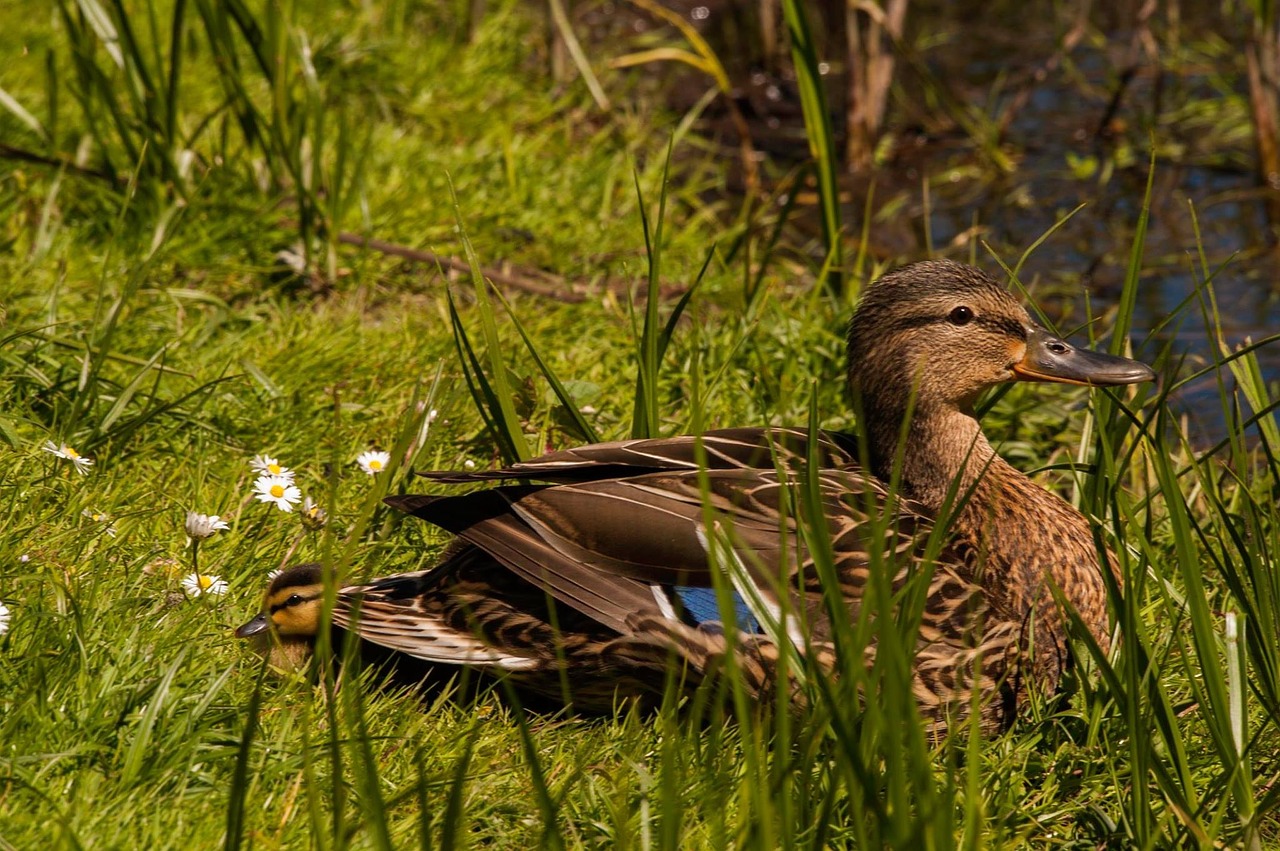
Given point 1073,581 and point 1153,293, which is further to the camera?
point 1153,293

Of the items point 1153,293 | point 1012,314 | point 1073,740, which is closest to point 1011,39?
point 1153,293

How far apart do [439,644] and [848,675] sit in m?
1.27

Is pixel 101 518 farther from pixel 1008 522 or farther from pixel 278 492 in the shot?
pixel 1008 522

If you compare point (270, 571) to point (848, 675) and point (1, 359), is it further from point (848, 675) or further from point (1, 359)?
point (848, 675)

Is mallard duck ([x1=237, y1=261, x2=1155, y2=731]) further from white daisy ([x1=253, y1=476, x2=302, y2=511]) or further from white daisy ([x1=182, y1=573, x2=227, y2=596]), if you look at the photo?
white daisy ([x1=253, y1=476, x2=302, y2=511])

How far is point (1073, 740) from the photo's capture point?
3148mm

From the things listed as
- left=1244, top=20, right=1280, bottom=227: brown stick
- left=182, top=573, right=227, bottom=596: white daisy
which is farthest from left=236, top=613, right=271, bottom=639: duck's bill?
left=1244, top=20, right=1280, bottom=227: brown stick

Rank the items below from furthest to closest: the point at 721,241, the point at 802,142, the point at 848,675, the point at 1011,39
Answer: the point at 1011,39
the point at 802,142
the point at 721,241
the point at 848,675

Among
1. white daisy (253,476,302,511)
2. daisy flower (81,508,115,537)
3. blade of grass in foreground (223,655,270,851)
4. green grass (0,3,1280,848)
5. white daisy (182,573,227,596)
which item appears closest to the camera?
blade of grass in foreground (223,655,270,851)

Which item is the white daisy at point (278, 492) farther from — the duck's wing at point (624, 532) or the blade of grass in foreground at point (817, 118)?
the blade of grass in foreground at point (817, 118)

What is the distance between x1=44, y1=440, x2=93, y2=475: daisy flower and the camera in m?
3.42

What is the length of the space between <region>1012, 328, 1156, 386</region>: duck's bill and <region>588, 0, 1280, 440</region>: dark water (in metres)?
1.48

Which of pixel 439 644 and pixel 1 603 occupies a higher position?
pixel 1 603

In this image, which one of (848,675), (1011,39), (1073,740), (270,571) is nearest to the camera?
(848,675)
